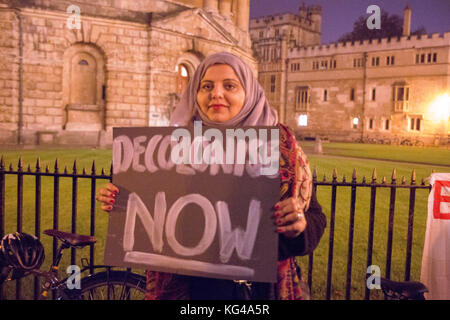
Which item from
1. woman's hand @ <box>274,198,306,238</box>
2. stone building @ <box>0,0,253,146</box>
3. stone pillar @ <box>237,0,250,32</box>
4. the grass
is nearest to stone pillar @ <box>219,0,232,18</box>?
stone pillar @ <box>237,0,250,32</box>

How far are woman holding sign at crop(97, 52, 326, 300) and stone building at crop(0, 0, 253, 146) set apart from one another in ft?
64.1

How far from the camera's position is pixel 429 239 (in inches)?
158

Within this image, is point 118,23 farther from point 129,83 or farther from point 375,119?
point 375,119

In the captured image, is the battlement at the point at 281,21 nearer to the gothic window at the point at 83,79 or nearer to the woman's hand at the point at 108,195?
the gothic window at the point at 83,79

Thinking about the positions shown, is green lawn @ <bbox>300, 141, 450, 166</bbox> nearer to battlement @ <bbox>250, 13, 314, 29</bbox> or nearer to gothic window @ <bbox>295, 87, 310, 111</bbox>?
gothic window @ <bbox>295, 87, 310, 111</bbox>

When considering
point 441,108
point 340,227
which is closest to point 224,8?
point 441,108

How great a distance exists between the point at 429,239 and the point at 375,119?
44.4 m

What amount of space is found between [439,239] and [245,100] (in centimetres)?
276

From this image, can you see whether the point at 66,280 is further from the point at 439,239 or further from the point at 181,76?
the point at 181,76

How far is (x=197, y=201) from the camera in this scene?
2.27 metres

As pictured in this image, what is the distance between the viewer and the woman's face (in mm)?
2316
